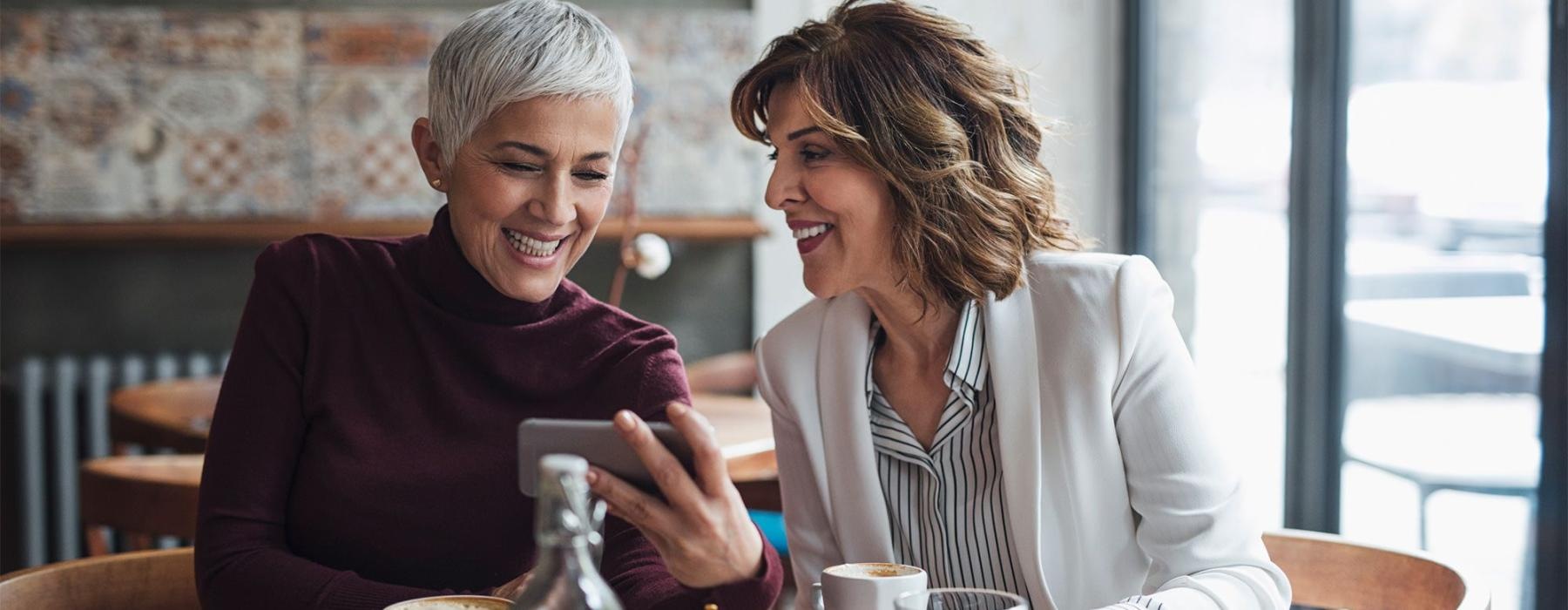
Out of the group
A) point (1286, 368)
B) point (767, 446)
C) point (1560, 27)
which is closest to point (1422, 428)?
point (1286, 368)

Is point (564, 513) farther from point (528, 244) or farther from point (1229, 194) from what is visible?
point (1229, 194)

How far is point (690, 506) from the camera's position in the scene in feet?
3.46

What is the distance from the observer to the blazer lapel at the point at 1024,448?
4.76ft

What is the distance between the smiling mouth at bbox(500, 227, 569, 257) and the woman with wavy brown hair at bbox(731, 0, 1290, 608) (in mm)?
242

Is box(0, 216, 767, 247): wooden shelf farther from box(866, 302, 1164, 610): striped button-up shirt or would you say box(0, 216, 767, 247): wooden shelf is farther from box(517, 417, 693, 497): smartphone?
box(517, 417, 693, 497): smartphone

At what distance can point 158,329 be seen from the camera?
3.96 meters

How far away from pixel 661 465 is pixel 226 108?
3241mm

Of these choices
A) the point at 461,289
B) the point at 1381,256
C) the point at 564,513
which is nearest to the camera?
the point at 564,513

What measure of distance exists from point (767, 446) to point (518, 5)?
1288 mm

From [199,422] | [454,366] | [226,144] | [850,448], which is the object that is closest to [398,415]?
[454,366]

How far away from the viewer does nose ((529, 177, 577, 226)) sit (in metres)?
1.43

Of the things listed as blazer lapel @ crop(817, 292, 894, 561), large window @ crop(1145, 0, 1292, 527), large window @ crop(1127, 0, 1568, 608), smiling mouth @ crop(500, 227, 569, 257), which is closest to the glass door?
large window @ crop(1127, 0, 1568, 608)

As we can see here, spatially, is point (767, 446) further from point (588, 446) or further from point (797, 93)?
point (588, 446)

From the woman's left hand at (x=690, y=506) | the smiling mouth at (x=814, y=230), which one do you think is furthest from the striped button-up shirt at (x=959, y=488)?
the woman's left hand at (x=690, y=506)
